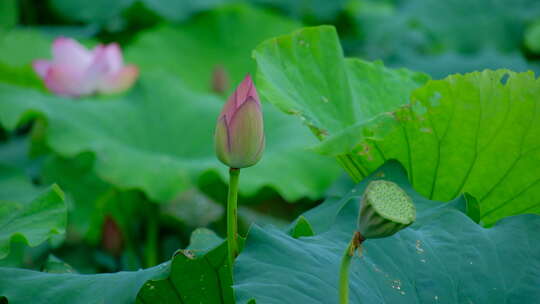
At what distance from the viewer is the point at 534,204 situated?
1026 millimetres

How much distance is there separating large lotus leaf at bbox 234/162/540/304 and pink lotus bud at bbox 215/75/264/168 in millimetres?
86

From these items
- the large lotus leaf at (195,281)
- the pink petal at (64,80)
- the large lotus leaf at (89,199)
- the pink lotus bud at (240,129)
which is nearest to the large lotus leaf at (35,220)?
the large lotus leaf at (195,281)

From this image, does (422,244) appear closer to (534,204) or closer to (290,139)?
(534,204)

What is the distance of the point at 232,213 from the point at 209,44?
6.92 feet

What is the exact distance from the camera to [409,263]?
32.1 inches

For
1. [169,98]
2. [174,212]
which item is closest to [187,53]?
[169,98]

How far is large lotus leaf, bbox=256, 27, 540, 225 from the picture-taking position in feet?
3.20

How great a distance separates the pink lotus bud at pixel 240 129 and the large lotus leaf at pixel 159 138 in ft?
2.73

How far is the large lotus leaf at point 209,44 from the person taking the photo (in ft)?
8.91

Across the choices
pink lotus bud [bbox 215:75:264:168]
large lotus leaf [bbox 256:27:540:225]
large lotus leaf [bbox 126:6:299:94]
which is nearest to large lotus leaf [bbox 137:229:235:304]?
pink lotus bud [bbox 215:75:264:168]

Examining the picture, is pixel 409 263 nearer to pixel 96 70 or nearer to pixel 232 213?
pixel 232 213

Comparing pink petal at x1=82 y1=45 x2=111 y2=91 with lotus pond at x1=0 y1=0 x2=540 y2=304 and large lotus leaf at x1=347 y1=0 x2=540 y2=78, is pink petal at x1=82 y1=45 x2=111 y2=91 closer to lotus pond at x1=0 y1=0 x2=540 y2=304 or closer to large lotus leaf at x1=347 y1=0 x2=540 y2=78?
lotus pond at x1=0 y1=0 x2=540 y2=304

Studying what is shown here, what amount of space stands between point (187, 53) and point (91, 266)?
3.78 ft

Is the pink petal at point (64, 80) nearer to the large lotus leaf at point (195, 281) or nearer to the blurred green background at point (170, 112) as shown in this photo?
the blurred green background at point (170, 112)
